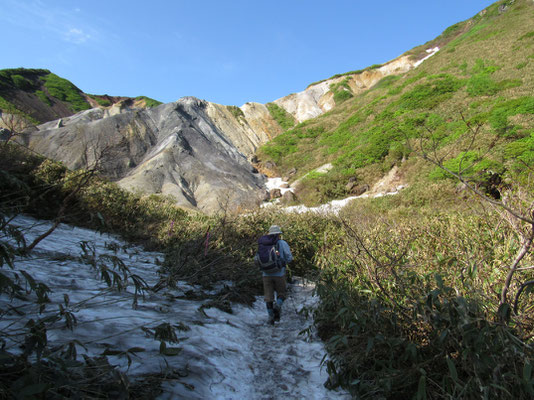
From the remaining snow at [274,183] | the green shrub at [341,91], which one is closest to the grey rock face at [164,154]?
the remaining snow at [274,183]

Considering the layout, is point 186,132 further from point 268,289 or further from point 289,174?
point 268,289

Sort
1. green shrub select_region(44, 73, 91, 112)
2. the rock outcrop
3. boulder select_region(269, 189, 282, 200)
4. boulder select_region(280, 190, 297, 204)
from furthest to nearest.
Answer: green shrub select_region(44, 73, 91, 112), the rock outcrop, boulder select_region(269, 189, 282, 200), boulder select_region(280, 190, 297, 204)

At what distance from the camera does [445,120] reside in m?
19.2

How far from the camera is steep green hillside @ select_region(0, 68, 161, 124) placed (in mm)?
36812

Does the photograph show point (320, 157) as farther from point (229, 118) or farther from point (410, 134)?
point (229, 118)

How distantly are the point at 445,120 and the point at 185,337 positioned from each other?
22356 mm

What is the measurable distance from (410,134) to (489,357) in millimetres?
21109

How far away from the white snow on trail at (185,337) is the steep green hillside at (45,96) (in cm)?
4006

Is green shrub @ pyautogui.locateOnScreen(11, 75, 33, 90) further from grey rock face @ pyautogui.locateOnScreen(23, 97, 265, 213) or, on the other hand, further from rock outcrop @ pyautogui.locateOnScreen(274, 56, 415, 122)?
rock outcrop @ pyautogui.locateOnScreen(274, 56, 415, 122)

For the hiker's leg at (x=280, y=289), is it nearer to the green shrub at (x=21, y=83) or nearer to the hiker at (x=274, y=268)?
the hiker at (x=274, y=268)

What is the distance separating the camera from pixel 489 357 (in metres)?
1.84

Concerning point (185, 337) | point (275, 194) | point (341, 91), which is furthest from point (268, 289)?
point (341, 91)

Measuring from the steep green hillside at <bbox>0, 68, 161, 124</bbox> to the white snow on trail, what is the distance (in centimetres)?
4006

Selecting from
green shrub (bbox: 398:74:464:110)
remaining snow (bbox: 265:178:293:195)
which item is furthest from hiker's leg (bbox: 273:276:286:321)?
green shrub (bbox: 398:74:464:110)
